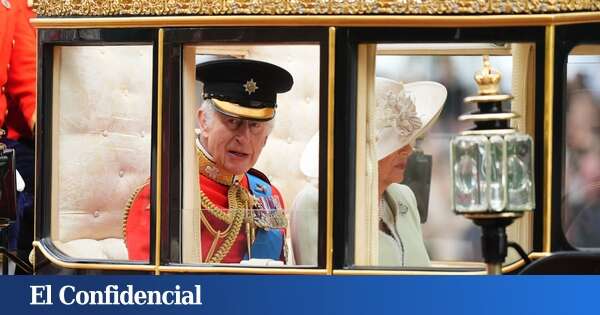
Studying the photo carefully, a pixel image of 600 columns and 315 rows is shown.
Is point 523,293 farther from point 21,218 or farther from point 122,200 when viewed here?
point 21,218

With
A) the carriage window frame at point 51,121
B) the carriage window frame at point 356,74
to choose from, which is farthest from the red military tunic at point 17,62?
the carriage window frame at point 356,74

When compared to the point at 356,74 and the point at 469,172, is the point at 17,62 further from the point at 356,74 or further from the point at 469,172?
the point at 469,172

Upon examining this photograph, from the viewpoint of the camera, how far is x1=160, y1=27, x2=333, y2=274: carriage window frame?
564cm

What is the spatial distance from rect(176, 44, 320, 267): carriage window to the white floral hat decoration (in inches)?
9.3

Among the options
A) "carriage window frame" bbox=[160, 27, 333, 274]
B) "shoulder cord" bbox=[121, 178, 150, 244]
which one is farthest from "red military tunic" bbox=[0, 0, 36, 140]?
"carriage window frame" bbox=[160, 27, 333, 274]

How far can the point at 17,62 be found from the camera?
712 centimetres

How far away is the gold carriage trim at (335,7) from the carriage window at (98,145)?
196 mm

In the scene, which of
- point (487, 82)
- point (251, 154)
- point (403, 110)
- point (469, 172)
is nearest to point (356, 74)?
point (403, 110)

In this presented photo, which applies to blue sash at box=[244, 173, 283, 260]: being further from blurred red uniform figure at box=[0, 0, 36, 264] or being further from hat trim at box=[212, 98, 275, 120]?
blurred red uniform figure at box=[0, 0, 36, 264]

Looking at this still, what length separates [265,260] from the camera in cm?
574

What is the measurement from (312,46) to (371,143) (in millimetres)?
392

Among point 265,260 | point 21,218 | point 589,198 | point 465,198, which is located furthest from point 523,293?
point 21,218

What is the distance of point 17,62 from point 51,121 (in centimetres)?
118

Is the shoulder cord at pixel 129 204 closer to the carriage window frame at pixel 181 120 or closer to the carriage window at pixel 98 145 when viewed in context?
the carriage window at pixel 98 145
